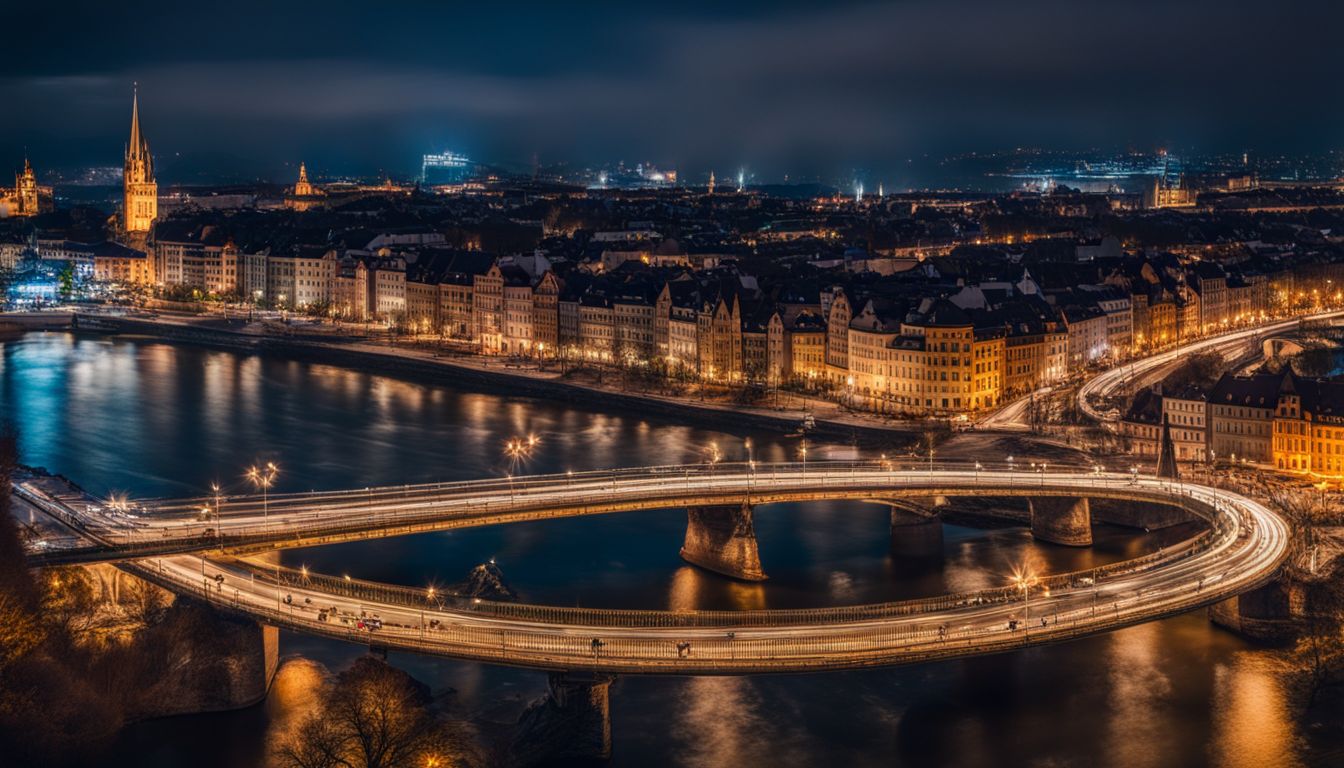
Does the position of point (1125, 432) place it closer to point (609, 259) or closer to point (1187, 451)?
point (1187, 451)

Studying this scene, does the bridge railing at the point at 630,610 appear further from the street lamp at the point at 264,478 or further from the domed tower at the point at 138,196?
the domed tower at the point at 138,196

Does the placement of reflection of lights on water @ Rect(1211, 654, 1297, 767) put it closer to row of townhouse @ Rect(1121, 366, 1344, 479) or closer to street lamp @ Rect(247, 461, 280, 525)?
row of townhouse @ Rect(1121, 366, 1344, 479)

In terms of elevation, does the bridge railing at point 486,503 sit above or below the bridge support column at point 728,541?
above

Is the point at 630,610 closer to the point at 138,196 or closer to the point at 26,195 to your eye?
the point at 138,196

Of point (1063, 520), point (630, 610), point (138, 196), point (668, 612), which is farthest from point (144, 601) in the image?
point (138, 196)

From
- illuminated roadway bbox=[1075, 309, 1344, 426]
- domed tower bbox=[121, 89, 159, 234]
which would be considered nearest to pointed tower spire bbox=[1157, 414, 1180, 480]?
illuminated roadway bbox=[1075, 309, 1344, 426]

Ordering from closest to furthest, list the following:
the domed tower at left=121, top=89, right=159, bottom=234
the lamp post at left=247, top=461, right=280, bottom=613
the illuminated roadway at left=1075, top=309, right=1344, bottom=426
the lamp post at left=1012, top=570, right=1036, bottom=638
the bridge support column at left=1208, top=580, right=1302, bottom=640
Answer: the lamp post at left=1012, top=570, right=1036, bottom=638 < the lamp post at left=247, top=461, right=280, bottom=613 < the bridge support column at left=1208, top=580, right=1302, bottom=640 < the illuminated roadway at left=1075, top=309, right=1344, bottom=426 < the domed tower at left=121, top=89, right=159, bottom=234

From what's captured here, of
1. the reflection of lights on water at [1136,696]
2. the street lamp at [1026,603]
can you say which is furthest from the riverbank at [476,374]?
the street lamp at [1026,603]
